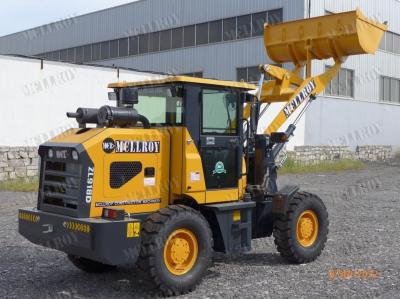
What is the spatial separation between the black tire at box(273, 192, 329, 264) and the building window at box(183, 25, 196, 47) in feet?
83.2

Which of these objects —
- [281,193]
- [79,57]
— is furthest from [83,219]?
[79,57]

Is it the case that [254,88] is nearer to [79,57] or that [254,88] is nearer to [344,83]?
[344,83]

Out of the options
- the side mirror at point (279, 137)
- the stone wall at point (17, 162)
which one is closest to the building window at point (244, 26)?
the stone wall at point (17, 162)

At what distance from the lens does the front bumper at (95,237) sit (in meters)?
5.35

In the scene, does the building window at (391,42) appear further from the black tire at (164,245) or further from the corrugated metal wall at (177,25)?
the black tire at (164,245)

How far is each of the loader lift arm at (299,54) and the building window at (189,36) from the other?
23.5 metres

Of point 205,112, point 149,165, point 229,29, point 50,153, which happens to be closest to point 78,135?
point 50,153

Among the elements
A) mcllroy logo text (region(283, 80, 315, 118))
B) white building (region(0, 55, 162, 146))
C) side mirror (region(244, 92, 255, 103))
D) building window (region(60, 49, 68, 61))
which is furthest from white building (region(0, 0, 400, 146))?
side mirror (region(244, 92, 255, 103))

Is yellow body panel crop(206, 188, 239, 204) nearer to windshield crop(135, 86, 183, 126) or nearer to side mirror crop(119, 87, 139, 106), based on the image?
windshield crop(135, 86, 183, 126)

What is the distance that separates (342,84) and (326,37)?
21764 mm

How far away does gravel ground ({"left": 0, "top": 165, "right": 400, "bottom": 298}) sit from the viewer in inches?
238

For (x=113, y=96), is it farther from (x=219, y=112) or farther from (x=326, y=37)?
(x=326, y=37)

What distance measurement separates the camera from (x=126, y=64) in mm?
35500

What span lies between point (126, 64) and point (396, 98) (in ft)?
57.2
